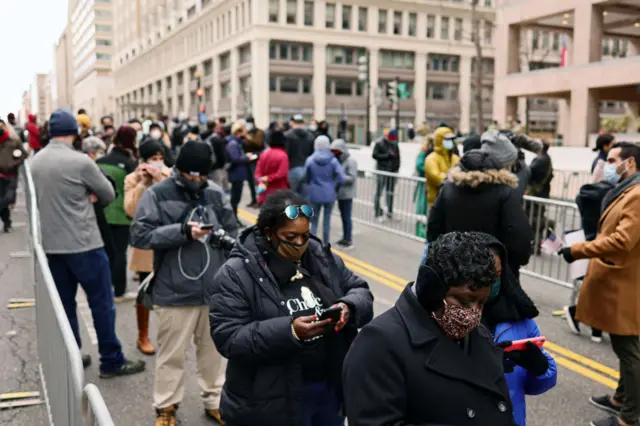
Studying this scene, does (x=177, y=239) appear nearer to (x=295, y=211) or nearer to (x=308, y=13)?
(x=295, y=211)

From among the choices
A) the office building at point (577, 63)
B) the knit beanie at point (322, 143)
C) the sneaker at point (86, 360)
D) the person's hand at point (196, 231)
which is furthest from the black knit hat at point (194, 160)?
the office building at point (577, 63)

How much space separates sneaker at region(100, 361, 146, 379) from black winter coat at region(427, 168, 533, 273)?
3.13 m

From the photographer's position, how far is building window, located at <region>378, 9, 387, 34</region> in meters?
64.2

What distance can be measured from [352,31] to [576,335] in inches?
2304

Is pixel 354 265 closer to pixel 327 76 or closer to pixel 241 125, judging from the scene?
pixel 241 125

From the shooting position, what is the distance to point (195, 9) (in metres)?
75.6

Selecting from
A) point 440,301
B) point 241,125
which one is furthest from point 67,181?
point 241,125

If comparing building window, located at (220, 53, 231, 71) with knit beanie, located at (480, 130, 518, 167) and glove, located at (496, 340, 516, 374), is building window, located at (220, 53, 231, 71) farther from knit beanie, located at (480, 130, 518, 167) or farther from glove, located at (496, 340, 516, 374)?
glove, located at (496, 340, 516, 374)

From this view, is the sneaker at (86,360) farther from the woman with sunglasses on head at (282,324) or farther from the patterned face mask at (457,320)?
the patterned face mask at (457,320)

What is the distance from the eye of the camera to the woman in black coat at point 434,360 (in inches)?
77.0

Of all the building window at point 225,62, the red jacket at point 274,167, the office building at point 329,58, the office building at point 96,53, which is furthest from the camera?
the office building at point 96,53

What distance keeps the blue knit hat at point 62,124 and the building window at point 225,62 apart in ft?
200

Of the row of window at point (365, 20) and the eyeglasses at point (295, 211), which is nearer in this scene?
the eyeglasses at point (295, 211)

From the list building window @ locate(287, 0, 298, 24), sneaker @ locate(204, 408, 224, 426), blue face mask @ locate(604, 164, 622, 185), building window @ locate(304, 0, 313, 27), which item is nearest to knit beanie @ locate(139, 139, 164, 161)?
sneaker @ locate(204, 408, 224, 426)
